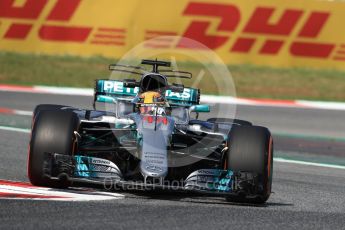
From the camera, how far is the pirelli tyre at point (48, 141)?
8.64 meters

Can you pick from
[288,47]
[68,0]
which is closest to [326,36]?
[288,47]

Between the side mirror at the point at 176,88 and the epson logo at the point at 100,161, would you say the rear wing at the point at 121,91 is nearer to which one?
the side mirror at the point at 176,88

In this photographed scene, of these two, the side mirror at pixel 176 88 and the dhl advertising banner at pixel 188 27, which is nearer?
the side mirror at pixel 176 88

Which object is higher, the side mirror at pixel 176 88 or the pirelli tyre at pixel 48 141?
the side mirror at pixel 176 88

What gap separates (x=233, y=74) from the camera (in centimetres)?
2269

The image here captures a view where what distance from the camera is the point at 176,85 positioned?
32.8ft

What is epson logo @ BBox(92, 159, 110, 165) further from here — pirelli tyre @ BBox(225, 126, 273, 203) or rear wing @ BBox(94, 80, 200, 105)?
rear wing @ BBox(94, 80, 200, 105)

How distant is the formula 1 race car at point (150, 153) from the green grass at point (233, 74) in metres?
12.6

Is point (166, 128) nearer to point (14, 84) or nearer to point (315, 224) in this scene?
point (315, 224)

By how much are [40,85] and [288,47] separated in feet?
18.5

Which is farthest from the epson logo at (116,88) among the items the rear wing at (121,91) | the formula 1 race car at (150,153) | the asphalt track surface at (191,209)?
the asphalt track surface at (191,209)

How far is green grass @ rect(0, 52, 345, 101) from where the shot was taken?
2203 cm

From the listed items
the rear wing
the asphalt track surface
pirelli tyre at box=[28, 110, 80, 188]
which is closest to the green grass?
the asphalt track surface

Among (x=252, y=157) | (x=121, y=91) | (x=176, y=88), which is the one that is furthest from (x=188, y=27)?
(x=252, y=157)
